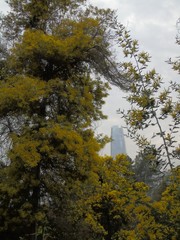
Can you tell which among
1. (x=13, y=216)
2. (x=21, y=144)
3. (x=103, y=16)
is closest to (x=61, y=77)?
(x=103, y=16)

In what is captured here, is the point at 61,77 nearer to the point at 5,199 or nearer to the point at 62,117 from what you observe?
the point at 62,117

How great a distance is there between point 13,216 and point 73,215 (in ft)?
7.55

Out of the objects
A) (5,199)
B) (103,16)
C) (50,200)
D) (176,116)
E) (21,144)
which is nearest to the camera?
(176,116)

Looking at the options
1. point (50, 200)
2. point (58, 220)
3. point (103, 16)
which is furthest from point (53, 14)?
point (58, 220)

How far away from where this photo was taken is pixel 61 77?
10203mm

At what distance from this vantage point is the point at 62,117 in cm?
875

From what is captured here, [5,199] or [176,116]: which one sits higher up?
[5,199]

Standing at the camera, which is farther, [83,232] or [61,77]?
[83,232]

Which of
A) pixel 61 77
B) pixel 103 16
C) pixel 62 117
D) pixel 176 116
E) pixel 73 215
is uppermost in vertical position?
pixel 103 16

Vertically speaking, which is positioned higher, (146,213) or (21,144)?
(21,144)

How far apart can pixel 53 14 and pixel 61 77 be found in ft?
7.39

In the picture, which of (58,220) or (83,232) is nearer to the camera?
(58,220)

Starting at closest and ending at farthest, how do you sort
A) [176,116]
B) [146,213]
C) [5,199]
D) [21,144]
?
[176,116] < [146,213] < [21,144] < [5,199]

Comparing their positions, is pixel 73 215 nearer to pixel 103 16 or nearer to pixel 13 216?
pixel 13 216
